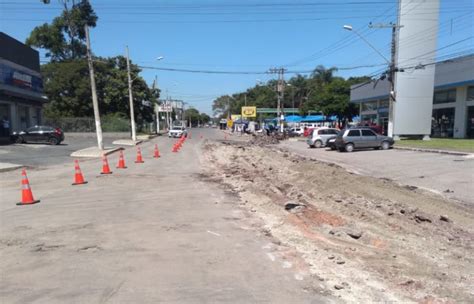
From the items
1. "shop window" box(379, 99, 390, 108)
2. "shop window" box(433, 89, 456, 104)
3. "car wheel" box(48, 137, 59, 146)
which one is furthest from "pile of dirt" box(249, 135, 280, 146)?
"car wheel" box(48, 137, 59, 146)

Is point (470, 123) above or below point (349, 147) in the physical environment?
above

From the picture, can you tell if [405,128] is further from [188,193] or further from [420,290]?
[420,290]

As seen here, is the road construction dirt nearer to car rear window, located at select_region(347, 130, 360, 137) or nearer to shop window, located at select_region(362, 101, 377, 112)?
car rear window, located at select_region(347, 130, 360, 137)

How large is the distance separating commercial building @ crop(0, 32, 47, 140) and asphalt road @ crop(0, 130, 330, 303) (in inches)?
1125

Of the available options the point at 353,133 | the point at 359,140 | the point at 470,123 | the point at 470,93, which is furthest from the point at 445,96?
the point at 353,133

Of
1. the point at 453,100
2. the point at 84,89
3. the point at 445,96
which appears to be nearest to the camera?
the point at 453,100

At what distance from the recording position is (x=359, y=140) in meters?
30.9

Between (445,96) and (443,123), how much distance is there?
307 centimetres

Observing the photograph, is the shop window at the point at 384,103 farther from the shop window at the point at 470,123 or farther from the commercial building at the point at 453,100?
the shop window at the point at 470,123

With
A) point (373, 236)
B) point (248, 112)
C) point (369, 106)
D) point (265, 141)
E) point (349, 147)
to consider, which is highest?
point (369, 106)

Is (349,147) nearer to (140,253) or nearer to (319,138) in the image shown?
(319,138)

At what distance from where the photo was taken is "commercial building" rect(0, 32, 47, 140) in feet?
118

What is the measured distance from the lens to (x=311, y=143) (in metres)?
38.1

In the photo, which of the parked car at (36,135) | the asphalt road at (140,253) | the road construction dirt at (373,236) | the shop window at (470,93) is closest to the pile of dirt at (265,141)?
the parked car at (36,135)
